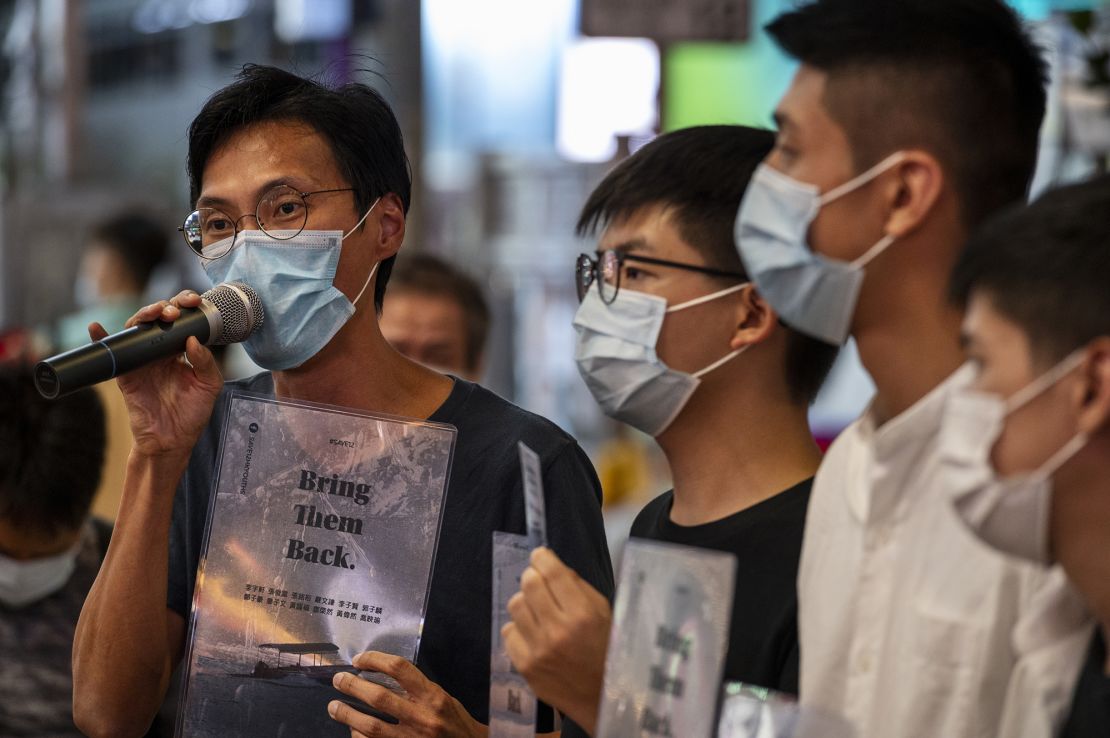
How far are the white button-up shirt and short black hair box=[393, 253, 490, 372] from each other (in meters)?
2.55

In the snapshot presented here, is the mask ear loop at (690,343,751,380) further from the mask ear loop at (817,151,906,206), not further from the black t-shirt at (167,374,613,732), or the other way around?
the mask ear loop at (817,151,906,206)

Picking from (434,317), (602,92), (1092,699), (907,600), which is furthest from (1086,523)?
(602,92)

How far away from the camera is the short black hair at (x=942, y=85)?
1.79 m

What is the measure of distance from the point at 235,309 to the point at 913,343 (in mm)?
1129

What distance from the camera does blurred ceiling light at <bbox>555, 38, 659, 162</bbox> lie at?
35.2 feet

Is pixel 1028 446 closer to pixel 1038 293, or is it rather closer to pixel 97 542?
pixel 1038 293

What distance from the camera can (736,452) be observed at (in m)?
2.23

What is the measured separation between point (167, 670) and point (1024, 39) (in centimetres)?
169

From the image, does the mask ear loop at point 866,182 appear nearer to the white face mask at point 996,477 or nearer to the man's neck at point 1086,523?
the white face mask at point 996,477

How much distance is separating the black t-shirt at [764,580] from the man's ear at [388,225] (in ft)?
2.50

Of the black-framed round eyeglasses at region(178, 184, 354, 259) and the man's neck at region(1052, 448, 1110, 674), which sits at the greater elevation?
the black-framed round eyeglasses at region(178, 184, 354, 259)

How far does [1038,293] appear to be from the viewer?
1489mm

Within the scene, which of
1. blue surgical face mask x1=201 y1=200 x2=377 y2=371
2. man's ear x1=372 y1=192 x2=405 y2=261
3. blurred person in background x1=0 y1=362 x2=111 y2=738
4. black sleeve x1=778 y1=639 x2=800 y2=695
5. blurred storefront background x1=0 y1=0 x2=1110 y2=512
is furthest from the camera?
blurred storefront background x1=0 y1=0 x2=1110 y2=512

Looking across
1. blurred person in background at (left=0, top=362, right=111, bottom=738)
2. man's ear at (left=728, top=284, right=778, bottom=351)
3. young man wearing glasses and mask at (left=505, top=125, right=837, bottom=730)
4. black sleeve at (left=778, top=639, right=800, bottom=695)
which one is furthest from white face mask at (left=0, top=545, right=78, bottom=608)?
black sleeve at (left=778, top=639, right=800, bottom=695)
